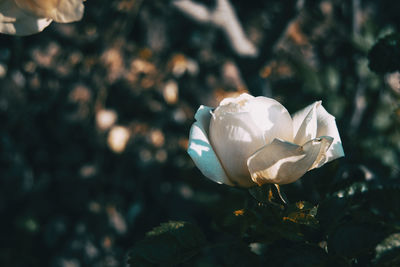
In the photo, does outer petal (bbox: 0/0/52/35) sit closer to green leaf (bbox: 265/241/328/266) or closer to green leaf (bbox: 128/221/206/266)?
green leaf (bbox: 128/221/206/266)

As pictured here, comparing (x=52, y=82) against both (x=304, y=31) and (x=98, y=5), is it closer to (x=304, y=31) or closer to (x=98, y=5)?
(x=98, y=5)

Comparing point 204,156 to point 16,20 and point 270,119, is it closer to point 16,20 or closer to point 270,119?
point 270,119

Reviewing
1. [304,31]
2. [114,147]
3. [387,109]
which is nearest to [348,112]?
[387,109]

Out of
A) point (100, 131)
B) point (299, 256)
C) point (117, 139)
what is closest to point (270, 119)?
point (299, 256)

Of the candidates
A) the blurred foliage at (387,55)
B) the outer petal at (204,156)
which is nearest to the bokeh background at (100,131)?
the blurred foliage at (387,55)

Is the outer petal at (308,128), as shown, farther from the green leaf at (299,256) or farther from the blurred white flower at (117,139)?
the blurred white flower at (117,139)

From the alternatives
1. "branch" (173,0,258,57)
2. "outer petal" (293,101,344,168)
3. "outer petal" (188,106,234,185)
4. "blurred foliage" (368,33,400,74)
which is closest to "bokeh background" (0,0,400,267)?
"branch" (173,0,258,57)
